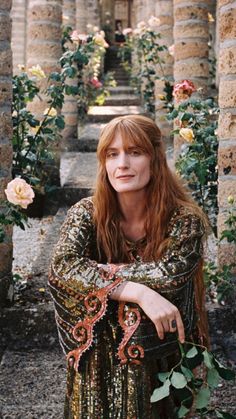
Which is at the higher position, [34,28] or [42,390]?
[34,28]

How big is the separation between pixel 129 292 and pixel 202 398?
0.40 meters

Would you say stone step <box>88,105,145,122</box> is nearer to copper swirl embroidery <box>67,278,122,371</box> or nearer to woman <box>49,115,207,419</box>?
woman <box>49,115,207,419</box>

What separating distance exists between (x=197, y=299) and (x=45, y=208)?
3.71 m

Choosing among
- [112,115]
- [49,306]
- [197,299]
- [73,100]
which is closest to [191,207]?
[197,299]

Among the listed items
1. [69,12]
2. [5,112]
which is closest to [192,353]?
[5,112]

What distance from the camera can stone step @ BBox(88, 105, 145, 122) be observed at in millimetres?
11117

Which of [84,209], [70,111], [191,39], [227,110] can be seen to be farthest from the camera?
[70,111]

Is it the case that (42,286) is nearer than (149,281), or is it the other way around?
(149,281)

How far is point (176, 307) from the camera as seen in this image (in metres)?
2.13

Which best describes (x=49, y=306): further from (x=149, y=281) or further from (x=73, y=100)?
(x=73, y=100)

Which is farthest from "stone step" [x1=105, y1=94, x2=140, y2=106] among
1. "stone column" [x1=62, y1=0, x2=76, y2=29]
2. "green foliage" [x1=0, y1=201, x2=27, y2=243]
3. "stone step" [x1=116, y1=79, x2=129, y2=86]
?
"green foliage" [x1=0, y1=201, x2=27, y2=243]

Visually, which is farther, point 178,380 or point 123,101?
point 123,101

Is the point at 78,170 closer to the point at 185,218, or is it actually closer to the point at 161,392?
the point at 185,218

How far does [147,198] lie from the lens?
2359mm
